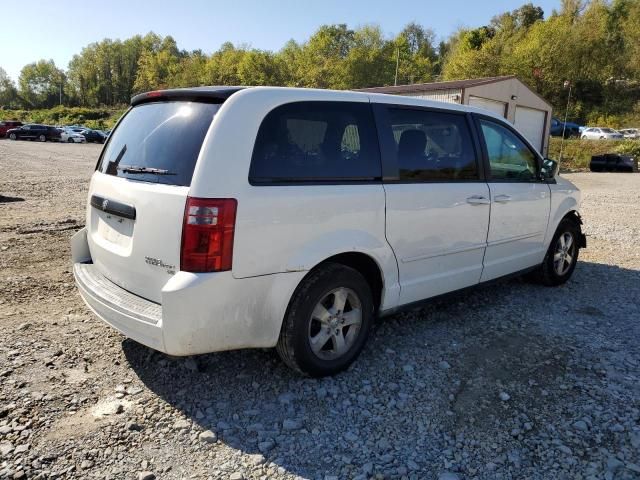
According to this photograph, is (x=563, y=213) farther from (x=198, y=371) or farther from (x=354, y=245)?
(x=198, y=371)

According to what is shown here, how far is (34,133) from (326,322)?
51.2 meters

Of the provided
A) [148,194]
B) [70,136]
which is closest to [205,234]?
[148,194]

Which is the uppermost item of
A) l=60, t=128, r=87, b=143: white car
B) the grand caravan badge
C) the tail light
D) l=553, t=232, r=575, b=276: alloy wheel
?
l=60, t=128, r=87, b=143: white car

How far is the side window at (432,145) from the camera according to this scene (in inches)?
146

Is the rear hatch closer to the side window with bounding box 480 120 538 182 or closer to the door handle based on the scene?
the door handle

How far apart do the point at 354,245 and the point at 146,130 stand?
158 cm

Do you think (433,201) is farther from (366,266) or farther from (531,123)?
(531,123)

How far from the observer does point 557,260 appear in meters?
5.57

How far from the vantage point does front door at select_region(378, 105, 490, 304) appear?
363 cm

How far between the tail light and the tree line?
60965mm

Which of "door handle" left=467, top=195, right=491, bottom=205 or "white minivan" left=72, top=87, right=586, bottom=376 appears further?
"door handle" left=467, top=195, right=491, bottom=205

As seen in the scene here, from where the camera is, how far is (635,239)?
860 centimetres

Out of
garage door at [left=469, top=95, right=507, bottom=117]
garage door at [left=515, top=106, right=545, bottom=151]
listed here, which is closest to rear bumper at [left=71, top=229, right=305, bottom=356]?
garage door at [left=469, top=95, right=507, bottom=117]

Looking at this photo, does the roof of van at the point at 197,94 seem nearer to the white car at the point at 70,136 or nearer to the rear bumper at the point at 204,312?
the rear bumper at the point at 204,312
